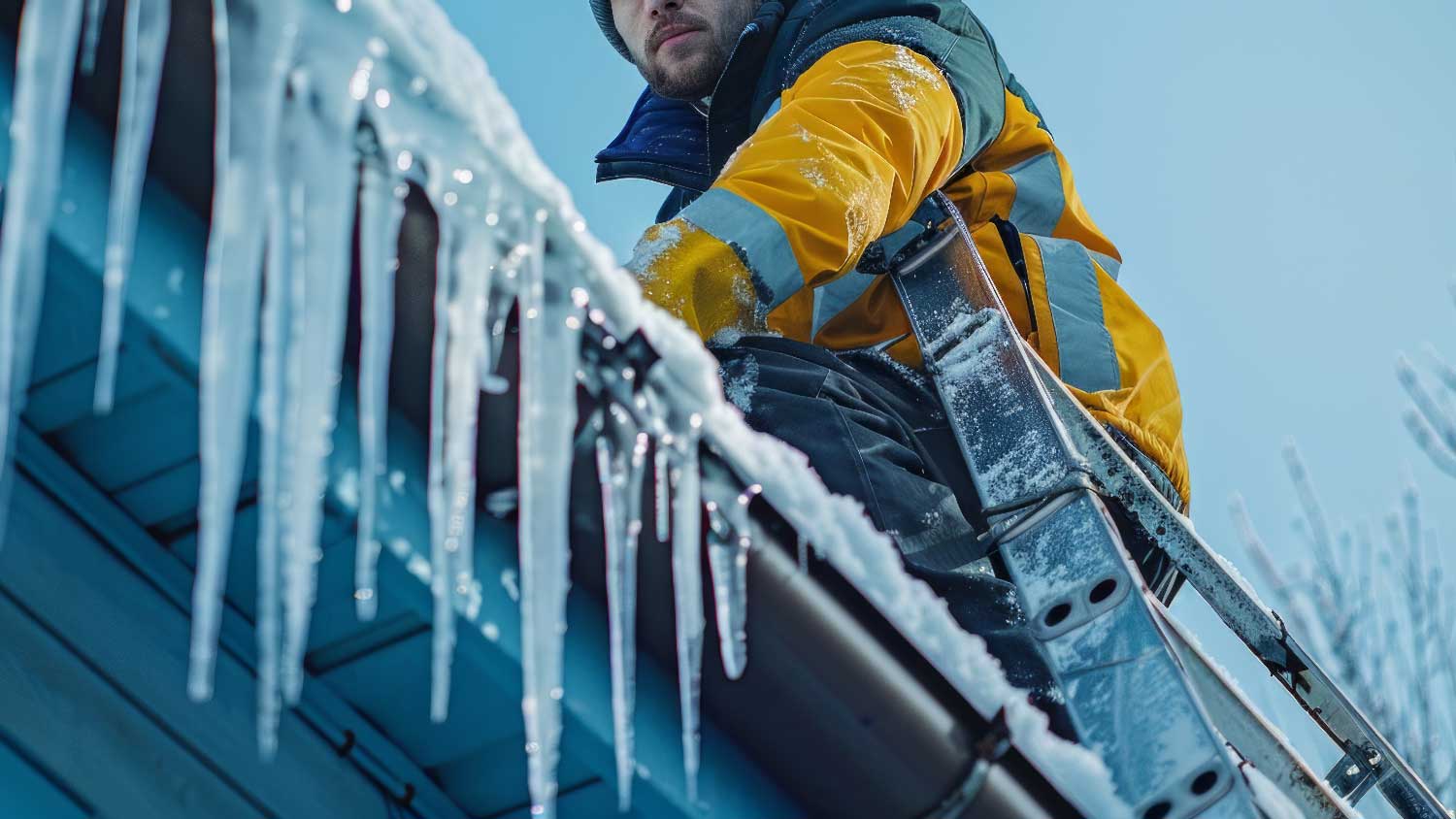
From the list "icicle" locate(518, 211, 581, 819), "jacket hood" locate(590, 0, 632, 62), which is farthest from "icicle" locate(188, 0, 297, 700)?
"jacket hood" locate(590, 0, 632, 62)

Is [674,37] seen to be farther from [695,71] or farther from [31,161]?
[31,161]

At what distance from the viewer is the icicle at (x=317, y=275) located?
108cm

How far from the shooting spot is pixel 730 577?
132cm

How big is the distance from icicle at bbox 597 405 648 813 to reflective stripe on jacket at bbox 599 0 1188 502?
657 millimetres

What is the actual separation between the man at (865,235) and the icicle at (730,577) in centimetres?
64

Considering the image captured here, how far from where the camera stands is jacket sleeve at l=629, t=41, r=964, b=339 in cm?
194

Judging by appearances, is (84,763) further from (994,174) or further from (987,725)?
(994,174)

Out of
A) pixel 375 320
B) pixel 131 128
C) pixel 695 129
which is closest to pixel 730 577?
pixel 375 320

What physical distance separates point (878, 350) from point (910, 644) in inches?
52.1

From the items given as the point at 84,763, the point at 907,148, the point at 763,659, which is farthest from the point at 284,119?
the point at 907,148

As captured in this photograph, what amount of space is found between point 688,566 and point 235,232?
0.52 meters

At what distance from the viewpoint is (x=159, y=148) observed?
1.13 meters

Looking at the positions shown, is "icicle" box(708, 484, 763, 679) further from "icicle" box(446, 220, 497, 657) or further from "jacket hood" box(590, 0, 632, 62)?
"jacket hood" box(590, 0, 632, 62)

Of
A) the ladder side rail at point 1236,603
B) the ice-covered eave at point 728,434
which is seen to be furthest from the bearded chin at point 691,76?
the ice-covered eave at point 728,434
